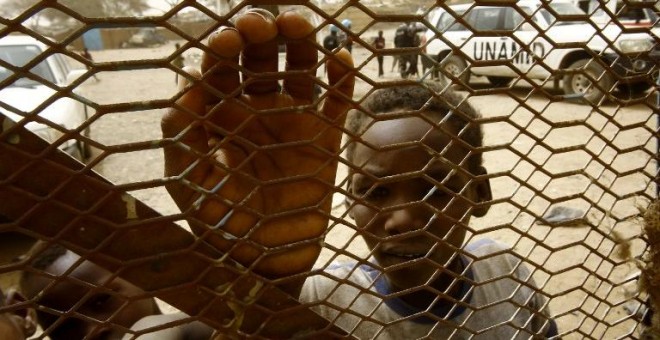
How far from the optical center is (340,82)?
0.63 meters

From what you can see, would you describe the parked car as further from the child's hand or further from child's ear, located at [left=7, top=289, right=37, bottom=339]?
the child's hand

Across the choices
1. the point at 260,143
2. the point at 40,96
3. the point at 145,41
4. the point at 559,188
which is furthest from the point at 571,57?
the point at 145,41

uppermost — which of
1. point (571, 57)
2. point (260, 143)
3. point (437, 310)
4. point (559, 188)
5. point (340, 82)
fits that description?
point (340, 82)

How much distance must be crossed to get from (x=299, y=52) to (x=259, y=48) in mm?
61

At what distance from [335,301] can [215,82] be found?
2.56 feet

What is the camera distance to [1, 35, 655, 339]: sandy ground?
2.68 feet

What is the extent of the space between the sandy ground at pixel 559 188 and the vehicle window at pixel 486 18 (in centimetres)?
138

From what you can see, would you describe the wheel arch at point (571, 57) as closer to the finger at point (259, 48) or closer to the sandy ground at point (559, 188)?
the sandy ground at point (559, 188)

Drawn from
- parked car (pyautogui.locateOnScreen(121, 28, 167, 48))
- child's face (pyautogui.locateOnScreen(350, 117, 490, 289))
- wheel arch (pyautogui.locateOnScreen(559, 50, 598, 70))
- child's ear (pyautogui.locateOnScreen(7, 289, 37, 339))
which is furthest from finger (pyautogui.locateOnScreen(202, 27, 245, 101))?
parked car (pyautogui.locateOnScreen(121, 28, 167, 48))

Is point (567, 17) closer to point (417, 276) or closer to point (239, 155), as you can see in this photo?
point (239, 155)

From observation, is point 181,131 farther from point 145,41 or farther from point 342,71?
point 145,41

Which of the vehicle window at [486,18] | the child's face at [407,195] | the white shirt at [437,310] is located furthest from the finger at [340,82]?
the vehicle window at [486,18]

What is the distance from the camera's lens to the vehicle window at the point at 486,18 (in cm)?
858

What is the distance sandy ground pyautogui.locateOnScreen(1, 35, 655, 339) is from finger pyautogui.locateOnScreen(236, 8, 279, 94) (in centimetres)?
12
